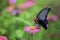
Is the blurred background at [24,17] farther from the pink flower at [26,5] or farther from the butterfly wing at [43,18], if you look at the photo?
the butterfly wing at [43,18]

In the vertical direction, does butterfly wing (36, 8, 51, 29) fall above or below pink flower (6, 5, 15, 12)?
above

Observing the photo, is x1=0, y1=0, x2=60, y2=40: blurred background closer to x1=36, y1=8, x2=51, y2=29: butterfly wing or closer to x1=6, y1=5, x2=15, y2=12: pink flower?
x1=6, y1=5, x2=15, y2=12: pink flower

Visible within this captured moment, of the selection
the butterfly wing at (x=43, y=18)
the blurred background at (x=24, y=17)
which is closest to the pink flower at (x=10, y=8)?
the blurred background at (x=24, y=17)

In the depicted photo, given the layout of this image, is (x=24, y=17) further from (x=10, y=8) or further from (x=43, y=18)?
(x=43, y=18)

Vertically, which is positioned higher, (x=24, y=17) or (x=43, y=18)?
(x=43, y=18)

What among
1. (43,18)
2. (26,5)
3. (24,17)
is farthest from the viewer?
(26,5)

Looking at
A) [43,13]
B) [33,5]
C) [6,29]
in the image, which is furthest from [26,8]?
[43,13]

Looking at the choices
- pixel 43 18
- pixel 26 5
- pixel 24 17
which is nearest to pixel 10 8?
pixel 26 5

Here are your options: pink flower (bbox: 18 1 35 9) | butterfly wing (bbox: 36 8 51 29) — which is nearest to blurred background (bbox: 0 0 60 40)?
pink flower (bbox: 18 1 35 9)
